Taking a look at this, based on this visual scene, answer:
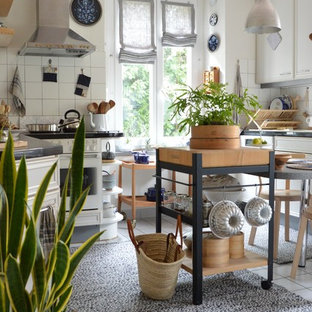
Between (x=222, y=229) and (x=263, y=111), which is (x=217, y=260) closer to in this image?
(x=222, y=229)

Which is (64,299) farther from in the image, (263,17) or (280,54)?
(280,54)

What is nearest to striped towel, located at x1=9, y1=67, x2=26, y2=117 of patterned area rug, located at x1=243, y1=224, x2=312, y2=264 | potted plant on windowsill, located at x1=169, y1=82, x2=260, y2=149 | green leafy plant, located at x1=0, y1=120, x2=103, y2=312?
potted plant on windowsill, located at x1=169, y1=82, x2=260, y2=149

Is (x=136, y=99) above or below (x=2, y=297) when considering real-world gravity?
above

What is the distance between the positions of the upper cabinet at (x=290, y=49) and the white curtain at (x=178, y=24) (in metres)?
0.85

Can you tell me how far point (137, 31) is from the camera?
17.6ft

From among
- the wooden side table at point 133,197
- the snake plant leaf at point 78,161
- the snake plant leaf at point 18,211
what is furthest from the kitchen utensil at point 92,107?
the snake plant leaf at point 18,211

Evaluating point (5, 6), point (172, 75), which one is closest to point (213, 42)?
point (172, 75)

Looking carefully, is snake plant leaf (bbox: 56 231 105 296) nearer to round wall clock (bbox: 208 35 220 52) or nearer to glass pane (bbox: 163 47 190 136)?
glass pane (bbox: 163 47 190 136)

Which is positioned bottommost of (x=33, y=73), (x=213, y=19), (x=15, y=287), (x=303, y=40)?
(x=15, y=287)

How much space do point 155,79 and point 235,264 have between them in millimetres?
3156

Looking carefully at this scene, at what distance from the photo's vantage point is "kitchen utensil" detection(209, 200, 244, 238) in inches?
105

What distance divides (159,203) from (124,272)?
2.01 ft

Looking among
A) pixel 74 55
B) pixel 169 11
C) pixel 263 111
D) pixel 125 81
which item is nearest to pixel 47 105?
pixel 74 55

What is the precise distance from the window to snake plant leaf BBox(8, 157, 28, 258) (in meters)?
3.97
